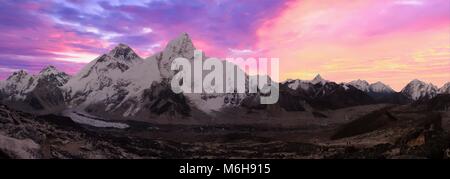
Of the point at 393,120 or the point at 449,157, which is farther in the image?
the point at 393,120

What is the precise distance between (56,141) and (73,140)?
541 cm
